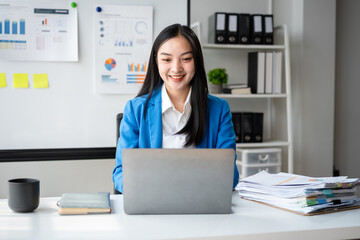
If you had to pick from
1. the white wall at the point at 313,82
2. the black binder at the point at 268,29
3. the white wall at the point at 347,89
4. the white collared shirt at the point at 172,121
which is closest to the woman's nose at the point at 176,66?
the white collared shirt at the point at 172,121

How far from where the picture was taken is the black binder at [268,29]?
3.04 meters

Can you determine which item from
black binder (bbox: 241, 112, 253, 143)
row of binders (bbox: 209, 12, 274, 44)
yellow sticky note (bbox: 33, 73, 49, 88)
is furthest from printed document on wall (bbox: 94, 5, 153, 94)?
black binder (bbox: 241, 112, 253, 143)

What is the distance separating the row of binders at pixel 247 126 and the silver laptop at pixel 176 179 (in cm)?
198

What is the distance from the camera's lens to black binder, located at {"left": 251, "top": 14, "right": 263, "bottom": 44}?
3010 millimetres

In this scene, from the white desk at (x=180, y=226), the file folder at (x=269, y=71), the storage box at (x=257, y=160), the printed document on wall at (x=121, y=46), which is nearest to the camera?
the white desk at (x=180, y=226)

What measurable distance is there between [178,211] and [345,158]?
291 centimetres

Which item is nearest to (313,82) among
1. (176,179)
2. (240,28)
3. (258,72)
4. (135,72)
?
(258,72)

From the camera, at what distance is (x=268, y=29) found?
3053mm

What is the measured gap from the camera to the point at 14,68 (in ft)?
7.72

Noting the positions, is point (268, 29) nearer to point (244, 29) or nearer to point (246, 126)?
point (244, 29)

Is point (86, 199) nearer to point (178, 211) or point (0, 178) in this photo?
point (178, 211)

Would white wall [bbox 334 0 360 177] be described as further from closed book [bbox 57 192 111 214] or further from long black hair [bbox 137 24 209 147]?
closed book [bbox 57 192 111 214]

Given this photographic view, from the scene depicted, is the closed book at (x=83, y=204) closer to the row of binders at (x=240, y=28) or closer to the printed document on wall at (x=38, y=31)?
the printed document on wall at (x=38, y=31)

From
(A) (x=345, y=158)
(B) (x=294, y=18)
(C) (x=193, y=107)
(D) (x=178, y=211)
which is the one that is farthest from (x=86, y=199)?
(A) (x=345, y=158)
